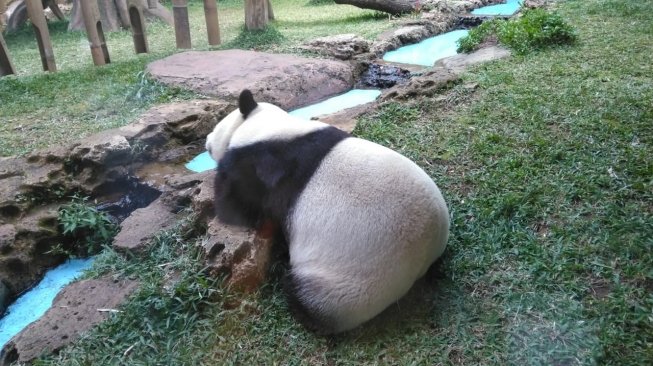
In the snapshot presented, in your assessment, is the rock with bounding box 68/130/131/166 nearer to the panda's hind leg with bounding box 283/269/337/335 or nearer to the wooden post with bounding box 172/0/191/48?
the panda's hind leg with bounding box 283/269/337/335

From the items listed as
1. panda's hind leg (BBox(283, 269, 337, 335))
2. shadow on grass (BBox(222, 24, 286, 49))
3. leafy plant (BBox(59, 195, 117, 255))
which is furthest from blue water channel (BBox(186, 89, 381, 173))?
panda's hind leg (BBox(283, 269, 337, 335))

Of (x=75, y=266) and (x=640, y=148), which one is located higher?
(x=640, y=148)

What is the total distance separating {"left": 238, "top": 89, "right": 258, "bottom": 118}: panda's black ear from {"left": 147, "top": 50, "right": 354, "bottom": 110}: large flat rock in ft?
7.24

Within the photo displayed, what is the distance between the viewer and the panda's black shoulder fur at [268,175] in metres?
2.65

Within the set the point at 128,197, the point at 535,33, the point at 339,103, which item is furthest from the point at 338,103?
the point at 128,197

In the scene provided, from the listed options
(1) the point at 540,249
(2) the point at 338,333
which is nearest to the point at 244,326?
(2) the point at 338,333

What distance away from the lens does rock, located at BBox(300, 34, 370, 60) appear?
7.06 meters

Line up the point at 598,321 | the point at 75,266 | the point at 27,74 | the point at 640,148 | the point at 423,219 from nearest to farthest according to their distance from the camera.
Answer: the point at 598,321 → the point at 423,219 → the point at 640,148 → the point at 75,266 → the point at 27,74

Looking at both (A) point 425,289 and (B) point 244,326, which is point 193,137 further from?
(A) point 425,289

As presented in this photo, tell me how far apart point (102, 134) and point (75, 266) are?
124 centimetres

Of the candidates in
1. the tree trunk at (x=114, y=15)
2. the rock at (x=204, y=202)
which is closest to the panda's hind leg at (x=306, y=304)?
the rock at (x=204, y=202)

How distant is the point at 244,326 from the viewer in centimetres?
249

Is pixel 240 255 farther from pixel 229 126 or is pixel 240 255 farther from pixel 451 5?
pixel 451 5

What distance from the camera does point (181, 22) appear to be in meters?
7.37
